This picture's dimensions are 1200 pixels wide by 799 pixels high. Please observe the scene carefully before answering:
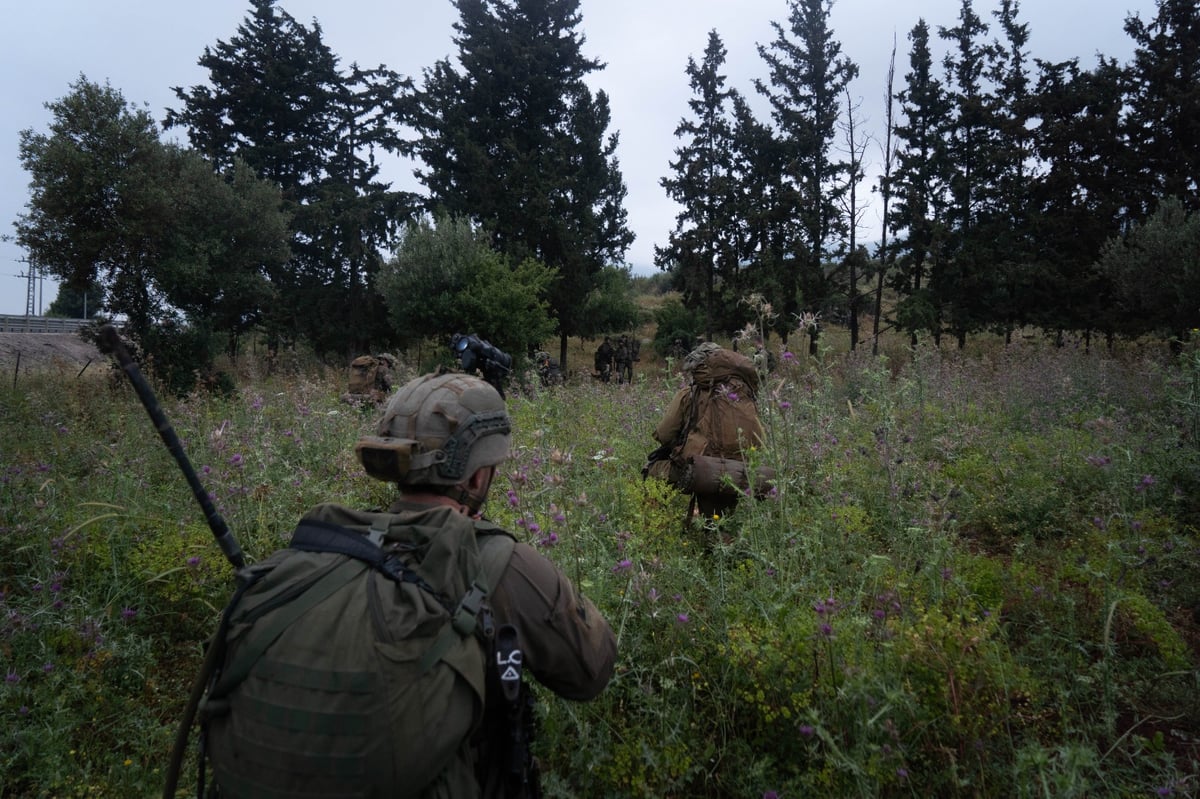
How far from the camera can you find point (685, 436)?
196 inches

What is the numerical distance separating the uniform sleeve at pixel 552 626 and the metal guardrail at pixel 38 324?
35545 millimetres

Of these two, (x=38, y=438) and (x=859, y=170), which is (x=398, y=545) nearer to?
(x=38, y=438)

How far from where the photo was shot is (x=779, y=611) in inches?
103

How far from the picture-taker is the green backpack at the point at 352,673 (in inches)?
52.2

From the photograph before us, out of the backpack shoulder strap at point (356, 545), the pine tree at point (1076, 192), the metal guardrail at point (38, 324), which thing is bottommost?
the backpack shoulder strap at point (356, 545)

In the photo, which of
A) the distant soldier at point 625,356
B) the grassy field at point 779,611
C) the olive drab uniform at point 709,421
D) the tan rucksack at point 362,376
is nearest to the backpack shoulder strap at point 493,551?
the grassy field at point 779,611

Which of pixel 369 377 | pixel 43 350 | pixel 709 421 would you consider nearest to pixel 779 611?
pixel 709 421

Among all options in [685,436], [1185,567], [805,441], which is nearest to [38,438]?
[685,436]

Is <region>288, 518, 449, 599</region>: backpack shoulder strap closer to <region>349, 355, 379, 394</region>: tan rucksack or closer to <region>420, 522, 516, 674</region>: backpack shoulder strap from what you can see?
<region>420, 522, 516, 674</region>: backpack shoulder strap

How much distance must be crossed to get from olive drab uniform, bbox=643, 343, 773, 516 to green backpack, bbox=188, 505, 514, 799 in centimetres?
318

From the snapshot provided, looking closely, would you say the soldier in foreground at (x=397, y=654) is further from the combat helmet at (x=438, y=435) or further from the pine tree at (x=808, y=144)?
the pine tree at (x=808, y=144)

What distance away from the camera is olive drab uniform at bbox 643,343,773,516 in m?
4.70

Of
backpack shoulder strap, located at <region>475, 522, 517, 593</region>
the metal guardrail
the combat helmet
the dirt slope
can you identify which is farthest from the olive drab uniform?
the metal guardrail

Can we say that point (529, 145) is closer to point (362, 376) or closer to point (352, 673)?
point (362, 376)
